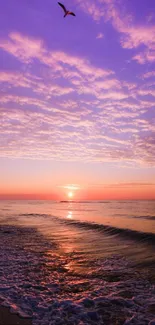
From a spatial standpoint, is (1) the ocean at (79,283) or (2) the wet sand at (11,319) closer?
(2) the wet sand at (11,319)

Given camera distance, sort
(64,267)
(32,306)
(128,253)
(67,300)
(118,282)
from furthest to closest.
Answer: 1. (128,253)
2. (64,267)
3. (118,282)
4. (67,300)
5. (32,306)

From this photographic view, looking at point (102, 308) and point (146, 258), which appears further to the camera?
point (146, 258)

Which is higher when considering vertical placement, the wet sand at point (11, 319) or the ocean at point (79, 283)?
the wet sand at point (11, 319)

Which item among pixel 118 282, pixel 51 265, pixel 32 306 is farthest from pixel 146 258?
pixel 32 306

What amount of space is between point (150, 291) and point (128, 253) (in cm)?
600

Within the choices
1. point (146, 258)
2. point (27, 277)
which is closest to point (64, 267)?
point (27, 277)

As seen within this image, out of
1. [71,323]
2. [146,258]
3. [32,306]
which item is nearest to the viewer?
[71,323]

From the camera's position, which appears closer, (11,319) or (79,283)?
(11,319)

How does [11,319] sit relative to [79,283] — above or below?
above

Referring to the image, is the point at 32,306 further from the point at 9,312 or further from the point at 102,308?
the point at 102,308

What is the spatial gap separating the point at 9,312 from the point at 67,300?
5.78ft

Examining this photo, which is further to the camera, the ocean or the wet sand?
the ocean

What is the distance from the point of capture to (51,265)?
36.9ft

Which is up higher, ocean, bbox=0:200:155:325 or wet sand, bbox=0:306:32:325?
wet sand, bbox=0:306:32:325
